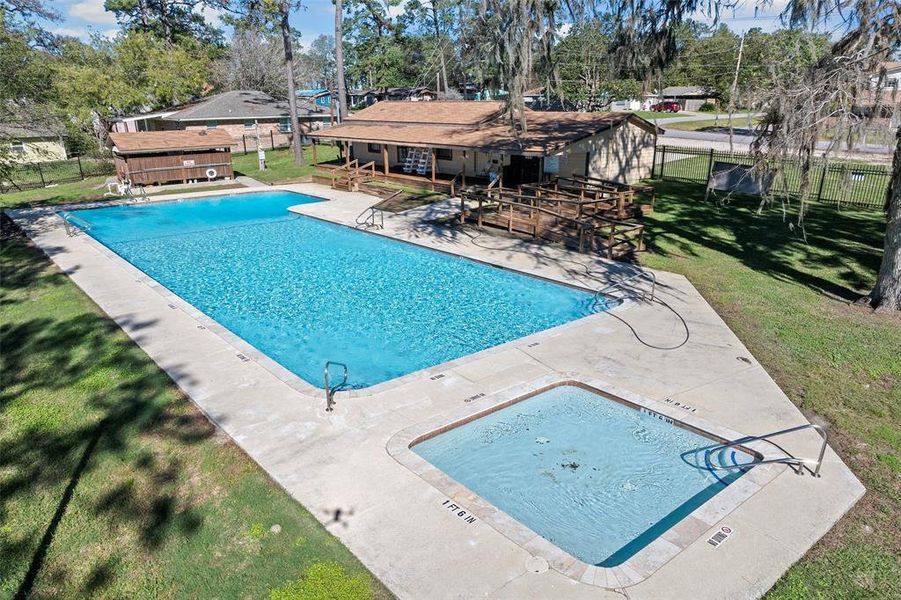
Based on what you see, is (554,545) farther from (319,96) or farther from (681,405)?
(319,96)

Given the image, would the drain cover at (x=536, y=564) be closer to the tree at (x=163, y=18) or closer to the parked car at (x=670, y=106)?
the tree at (x=163, y=18)

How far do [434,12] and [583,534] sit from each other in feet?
199

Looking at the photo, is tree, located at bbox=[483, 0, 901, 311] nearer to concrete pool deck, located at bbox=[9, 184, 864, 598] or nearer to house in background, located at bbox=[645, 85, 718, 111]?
concrete pool deck, located at bbox=[9, 184, 864, 598]

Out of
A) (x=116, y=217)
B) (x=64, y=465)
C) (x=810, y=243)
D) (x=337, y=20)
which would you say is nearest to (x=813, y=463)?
(x=64, y=465)

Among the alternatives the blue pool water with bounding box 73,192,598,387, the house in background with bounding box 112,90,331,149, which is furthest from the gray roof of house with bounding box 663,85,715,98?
the blue pool water with bounding box 73,192,598,387

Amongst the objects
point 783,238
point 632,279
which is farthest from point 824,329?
point 783,238

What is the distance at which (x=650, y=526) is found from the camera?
257 inches

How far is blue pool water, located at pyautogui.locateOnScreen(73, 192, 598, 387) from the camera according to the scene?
1159 cm

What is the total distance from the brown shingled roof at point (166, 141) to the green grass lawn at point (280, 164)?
275 centimetres

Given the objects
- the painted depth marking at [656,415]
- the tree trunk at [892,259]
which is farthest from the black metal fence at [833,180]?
the painted depth marking at [656,415]

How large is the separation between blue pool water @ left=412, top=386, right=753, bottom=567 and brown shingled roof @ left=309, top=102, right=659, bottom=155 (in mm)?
13434

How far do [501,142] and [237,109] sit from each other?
25.2 meters

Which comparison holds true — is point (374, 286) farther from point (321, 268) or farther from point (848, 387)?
point (848, 387)

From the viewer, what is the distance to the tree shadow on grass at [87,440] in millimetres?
5969
